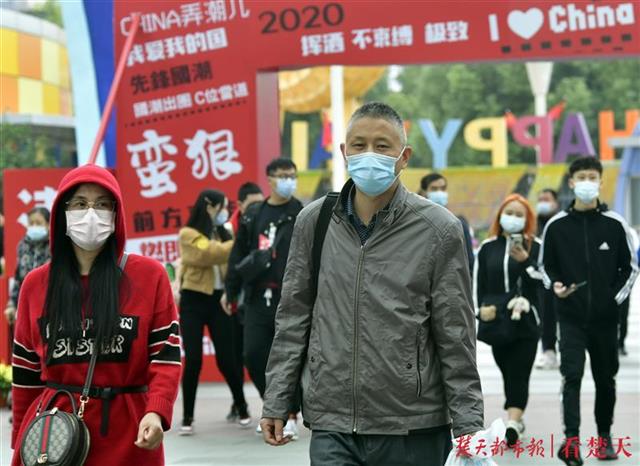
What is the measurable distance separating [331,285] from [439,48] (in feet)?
25.3

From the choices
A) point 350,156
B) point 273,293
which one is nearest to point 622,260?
point 273,293

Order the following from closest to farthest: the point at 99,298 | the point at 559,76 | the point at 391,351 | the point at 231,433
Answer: the point at 391,351 → the point at 99,298 → the point at 231,433 → the point at 559,76

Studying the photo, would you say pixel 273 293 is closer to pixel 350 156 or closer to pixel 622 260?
pixel 622 260

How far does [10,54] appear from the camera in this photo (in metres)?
43.5

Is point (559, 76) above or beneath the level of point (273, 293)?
above

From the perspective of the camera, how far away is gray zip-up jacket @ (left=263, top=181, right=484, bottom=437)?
4.15 metres

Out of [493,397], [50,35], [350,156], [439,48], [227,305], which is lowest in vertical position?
[493,397]

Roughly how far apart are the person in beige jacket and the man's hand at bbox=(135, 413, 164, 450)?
5.14 metres

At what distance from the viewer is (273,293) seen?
8922 mm

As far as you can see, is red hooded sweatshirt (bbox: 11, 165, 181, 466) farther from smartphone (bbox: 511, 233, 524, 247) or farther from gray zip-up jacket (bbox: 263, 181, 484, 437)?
smartphone (bbox: 511, 233, 524, 247)

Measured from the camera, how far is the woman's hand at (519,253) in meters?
8.75

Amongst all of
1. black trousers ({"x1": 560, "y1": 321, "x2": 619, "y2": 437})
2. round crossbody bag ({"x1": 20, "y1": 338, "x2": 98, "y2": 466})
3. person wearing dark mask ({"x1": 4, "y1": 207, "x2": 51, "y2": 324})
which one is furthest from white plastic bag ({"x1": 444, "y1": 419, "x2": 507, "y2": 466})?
person wearing dark mask ({"x1": 4, "y1": 207, "x2": 51, "y2": 324})

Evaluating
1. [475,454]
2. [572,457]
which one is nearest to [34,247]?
[572,457]

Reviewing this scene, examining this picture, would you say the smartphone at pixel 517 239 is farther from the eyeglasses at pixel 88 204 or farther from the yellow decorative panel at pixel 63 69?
the yellow decorative panel at pixel 63 69
